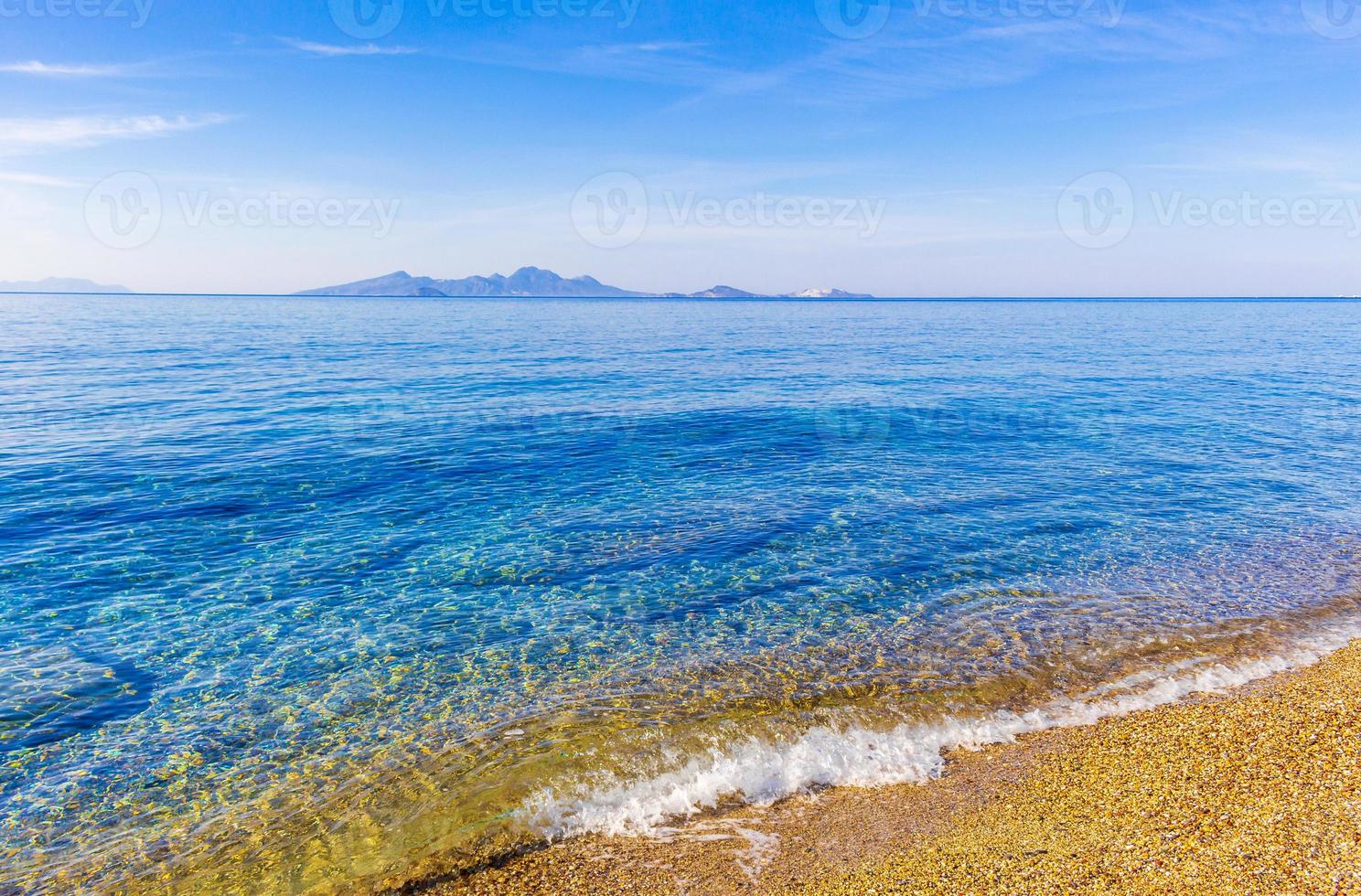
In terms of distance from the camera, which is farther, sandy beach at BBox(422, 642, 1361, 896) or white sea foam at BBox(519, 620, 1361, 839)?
white sea foam at BBox(519, 620, 1361, 839)

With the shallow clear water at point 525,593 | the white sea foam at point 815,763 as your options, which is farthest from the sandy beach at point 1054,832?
the shallow clear water at point 525,593

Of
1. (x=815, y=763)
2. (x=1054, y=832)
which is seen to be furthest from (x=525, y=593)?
(x=1054, y=832)

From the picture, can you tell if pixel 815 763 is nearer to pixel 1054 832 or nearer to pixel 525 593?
pixel 1054 832

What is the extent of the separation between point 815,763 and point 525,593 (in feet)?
30.2

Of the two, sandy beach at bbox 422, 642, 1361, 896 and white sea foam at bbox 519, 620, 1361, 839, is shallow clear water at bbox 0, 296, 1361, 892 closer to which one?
white sea foam at bbox 519, 620, 1361, 839

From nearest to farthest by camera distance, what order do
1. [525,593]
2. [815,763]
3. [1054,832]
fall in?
[1054,832] < [815,763] < [525,593]

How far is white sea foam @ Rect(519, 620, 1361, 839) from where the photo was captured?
10.2 m

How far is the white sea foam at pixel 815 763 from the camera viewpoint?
33.4ft

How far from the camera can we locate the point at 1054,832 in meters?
9.23

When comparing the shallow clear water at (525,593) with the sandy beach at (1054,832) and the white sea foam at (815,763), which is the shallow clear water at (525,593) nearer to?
the white sea foam at (815,763)

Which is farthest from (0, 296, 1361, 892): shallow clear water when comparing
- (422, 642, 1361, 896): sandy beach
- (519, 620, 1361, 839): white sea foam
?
(422, 642, 1361, 896): sandy beach

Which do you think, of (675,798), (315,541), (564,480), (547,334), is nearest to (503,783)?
(675,798)

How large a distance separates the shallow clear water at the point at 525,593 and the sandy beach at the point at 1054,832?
4.01 feet

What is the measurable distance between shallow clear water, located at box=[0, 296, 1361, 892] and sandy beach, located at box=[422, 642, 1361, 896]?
1.22 meters
